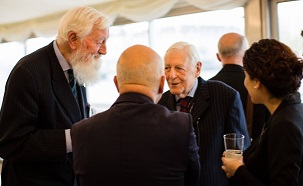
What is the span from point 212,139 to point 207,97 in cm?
23

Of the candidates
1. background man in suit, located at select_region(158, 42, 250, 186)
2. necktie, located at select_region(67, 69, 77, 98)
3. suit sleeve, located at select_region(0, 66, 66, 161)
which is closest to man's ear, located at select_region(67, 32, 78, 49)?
necktie, located at select_region(67, 69, 77, 98)

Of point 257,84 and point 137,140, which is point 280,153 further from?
point 137,140

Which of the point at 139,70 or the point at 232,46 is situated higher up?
the point at 232,46

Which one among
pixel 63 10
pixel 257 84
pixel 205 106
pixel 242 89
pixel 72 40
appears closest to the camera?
pixel 257 84

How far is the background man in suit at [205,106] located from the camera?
6.07 feet

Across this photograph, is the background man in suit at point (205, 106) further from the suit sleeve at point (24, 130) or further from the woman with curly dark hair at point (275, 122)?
the suit sleeve at point (24, 130)

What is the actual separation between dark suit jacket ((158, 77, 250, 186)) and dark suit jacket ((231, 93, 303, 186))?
0.43m

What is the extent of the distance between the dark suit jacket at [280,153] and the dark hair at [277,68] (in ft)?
0.18

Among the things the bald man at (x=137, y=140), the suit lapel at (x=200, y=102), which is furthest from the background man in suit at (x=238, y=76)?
the bald man at (x=137, y=140)

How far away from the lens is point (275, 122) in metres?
1.30

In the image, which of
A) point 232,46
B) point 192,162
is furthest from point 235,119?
point 232,46

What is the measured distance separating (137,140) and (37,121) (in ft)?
2.25

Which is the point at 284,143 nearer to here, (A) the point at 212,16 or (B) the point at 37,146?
(B) the point at 37,146

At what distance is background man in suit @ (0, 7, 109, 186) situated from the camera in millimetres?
1562
